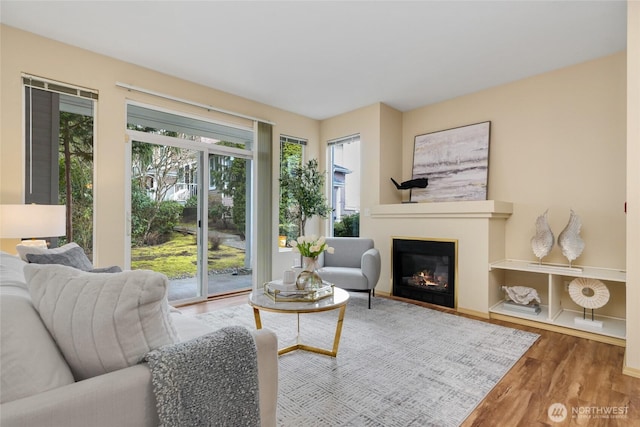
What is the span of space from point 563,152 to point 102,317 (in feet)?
14.0

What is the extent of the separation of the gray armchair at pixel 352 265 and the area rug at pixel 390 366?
329 mm

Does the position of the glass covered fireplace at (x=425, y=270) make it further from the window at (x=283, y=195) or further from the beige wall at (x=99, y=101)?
the beige wall at (x=99, y=101)

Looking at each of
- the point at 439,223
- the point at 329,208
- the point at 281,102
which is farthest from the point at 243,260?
the point at 439,223

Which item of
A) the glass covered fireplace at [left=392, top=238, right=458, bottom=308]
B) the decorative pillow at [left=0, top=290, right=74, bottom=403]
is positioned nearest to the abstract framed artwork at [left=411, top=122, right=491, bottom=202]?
the glass covered fireplace at [left=392, top=238, right=458, bottom=308]

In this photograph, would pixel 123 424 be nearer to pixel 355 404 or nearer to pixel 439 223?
pixel 355 404

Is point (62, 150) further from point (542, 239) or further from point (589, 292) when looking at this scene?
point (589, 292)

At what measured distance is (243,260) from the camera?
462 cm

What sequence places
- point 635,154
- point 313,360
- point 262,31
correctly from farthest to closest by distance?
point 262,31 < point 313,360 < point 635,154

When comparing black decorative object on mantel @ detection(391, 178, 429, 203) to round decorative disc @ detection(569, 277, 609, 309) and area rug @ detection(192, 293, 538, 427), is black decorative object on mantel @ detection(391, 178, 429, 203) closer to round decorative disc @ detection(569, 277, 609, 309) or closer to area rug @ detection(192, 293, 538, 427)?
area rug @ detection(192, 293, 538, 427)

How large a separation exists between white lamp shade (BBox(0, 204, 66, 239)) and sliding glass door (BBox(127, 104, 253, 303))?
3.23 feet

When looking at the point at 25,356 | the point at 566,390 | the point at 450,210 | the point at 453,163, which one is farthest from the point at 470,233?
the point at 25,356

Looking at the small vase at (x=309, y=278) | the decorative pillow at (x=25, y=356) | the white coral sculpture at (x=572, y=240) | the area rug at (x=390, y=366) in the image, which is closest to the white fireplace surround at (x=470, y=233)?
the area rug at (x=390, y=366)

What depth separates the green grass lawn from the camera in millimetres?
3632

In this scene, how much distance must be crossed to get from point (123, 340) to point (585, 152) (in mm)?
4236
